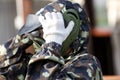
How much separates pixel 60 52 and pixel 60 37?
0.09 m

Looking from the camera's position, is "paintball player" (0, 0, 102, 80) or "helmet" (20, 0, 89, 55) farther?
"helmet" (20, 0, 89, 55)

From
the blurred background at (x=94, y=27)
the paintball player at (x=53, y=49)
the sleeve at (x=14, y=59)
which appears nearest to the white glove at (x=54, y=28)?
the paintball player at (x=53, y=49)

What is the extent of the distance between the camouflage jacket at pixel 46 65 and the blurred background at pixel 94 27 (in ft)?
10.5

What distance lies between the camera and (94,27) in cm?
850

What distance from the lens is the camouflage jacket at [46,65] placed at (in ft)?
9.27

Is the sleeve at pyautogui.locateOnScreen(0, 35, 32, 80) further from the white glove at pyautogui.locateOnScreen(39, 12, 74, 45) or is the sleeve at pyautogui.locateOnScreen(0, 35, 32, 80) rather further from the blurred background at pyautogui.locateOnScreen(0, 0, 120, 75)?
the blurred background at pyautogui.locateOnScreen(0, 0, 120, 75)

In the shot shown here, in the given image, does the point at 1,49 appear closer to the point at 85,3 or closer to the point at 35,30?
the point at 35,30

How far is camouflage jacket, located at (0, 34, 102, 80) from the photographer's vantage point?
2824mm

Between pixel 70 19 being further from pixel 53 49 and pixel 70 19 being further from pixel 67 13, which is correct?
pixel 53 49

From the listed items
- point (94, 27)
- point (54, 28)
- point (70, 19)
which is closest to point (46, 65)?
point (54, 28)

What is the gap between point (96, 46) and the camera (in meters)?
7.59

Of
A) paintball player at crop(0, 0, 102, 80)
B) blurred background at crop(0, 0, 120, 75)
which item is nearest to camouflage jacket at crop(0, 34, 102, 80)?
paintball player at crop(0, 0, 102, 80)

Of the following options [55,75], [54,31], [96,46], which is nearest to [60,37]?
[54,31]

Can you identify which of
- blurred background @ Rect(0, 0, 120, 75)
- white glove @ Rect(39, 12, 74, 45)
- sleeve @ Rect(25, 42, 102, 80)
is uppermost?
white glove @ Rect(39, 12, 74, 45)
